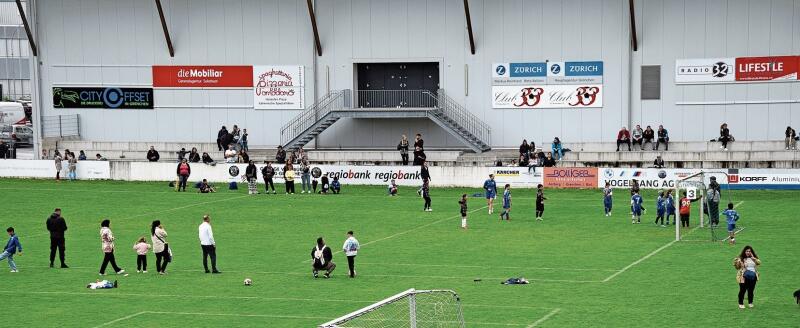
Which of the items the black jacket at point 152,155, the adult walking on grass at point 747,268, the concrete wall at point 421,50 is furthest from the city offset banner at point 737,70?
the adult walking on grass at point 747,268

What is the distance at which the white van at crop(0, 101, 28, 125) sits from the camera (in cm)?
8588

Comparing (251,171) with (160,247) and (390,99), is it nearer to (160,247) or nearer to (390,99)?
(390,99)

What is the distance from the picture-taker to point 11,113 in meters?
86.2

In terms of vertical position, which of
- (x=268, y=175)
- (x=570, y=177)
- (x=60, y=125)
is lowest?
(x=570, y=177)

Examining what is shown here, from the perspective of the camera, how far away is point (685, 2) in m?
61.0

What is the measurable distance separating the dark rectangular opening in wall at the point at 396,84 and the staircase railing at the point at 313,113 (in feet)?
3.07

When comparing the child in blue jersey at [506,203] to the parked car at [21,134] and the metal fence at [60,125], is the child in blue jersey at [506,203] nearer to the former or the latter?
the metal fence at [60,125]

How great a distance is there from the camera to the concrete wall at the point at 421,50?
6119 centimetres

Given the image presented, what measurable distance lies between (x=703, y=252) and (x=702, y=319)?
34.7 ft

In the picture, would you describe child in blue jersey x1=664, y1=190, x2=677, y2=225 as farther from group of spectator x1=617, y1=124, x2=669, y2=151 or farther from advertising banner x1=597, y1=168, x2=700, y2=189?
group of spectator x1=617, y1=124, x2=669, y2=151

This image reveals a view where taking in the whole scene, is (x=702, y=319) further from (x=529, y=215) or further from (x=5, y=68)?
(x=5, y=68)

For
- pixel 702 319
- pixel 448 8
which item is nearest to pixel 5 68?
pixel 448 8

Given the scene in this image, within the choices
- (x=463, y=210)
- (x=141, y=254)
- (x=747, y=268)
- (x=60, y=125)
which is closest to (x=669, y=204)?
(x=463, y=210)

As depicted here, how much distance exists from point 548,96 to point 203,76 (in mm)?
20068
